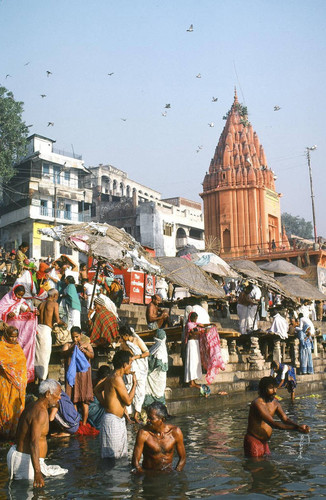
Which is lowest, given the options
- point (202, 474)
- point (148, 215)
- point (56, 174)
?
point (202, 474)

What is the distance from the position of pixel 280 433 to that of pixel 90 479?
3.39m

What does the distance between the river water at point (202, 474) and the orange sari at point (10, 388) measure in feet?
1.51

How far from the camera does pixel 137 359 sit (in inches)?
339

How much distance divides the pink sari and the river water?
2.68 meters

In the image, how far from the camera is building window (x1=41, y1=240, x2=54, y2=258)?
35.7 m

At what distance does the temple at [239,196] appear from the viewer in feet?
139

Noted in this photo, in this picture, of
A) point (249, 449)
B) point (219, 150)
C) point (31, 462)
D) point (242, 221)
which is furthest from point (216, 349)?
point (219, 150)

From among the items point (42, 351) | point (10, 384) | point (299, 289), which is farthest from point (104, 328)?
point (299, 289)

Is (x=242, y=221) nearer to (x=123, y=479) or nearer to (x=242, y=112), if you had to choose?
(x=242, y=112)

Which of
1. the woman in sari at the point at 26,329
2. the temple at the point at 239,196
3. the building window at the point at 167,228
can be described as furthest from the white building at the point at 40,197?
the woman in sari at the point at 26,329

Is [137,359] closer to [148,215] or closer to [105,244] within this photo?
[105,244]

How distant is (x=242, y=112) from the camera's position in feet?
152

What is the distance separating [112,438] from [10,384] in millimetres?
1662

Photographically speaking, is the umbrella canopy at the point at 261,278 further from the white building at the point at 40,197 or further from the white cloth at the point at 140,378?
the white building at the point at 40,197
